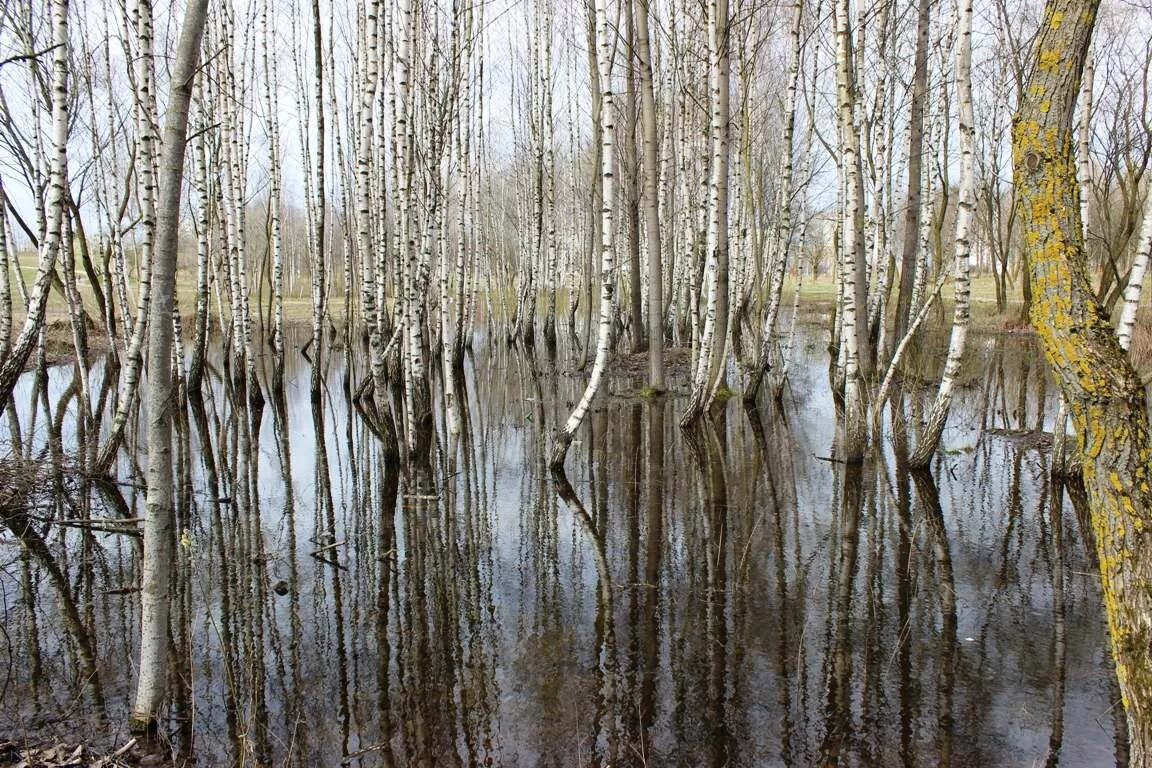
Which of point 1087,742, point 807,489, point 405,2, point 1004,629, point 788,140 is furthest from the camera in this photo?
point 788,140

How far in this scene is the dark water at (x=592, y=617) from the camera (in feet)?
11.1

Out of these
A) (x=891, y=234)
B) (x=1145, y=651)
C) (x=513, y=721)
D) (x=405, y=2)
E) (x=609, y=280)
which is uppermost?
(x=405, y=2)

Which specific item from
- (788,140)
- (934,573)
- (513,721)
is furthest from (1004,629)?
(788,140)

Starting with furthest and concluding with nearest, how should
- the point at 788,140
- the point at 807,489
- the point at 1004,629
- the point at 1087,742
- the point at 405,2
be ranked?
the point at 788,140 → the point at 405,2 → the point at 807,489 → the point at 1004,629 → the point at 1087,742

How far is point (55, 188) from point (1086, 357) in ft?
27.5

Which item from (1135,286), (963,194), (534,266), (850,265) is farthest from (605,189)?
(534,266)

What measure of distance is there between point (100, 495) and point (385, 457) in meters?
2.83

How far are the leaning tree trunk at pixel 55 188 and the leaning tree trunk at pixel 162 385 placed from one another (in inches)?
196

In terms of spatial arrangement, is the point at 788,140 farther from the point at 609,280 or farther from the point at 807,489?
the point at 807,489

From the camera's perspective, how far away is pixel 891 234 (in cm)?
1861

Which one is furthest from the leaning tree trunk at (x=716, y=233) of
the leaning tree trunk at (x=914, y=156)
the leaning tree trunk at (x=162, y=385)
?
the leaning tree trunk at (x=162, y=385)

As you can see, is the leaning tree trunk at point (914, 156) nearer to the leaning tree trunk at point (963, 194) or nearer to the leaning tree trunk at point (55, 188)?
the leaning tree trunk at point (963, 194)

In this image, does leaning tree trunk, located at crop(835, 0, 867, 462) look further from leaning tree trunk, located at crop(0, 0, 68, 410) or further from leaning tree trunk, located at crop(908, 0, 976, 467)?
leaning tree trunk, located at crop(0, 0, 68, 410)

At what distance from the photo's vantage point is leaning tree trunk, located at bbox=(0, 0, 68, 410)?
6898mm
